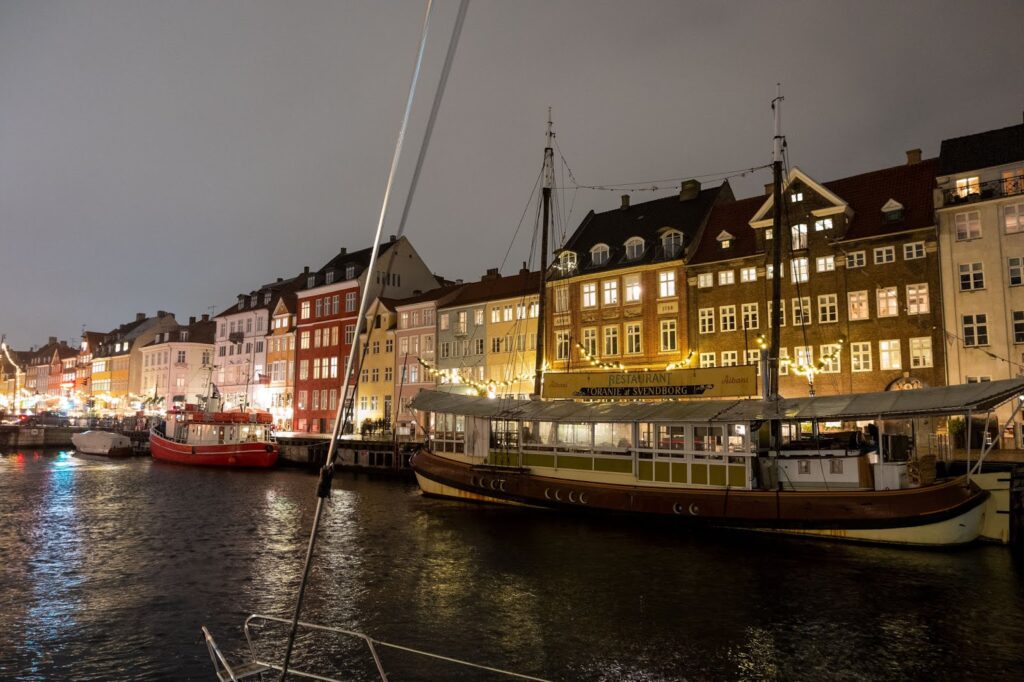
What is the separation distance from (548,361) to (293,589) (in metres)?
37.4

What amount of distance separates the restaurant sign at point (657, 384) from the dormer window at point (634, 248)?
20167 mm

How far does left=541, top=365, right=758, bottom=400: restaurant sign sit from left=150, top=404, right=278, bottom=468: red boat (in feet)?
106

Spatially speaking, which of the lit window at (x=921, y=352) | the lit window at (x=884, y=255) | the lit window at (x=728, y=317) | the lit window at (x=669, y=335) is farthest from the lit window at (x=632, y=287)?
the lit window at (x=921, y=352)

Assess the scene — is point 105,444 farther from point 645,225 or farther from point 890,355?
point 890,355

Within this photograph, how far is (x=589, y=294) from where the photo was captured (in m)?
54.5

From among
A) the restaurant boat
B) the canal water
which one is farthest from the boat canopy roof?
the canal water

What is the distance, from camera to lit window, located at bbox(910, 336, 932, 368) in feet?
129

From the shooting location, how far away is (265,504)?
36.8 m

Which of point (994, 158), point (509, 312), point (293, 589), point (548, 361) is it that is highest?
point (994, 158)

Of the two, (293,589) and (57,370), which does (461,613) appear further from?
(57,370)

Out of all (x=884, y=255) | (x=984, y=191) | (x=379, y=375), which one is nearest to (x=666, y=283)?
(x=884, y=255)

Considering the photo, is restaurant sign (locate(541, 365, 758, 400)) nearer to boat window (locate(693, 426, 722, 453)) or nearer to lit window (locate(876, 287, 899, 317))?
boat window (locate(693, 426, 722, 453))

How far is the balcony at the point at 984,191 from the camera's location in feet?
125

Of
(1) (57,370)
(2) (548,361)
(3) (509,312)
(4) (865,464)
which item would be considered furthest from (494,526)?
(1) (57,370)
